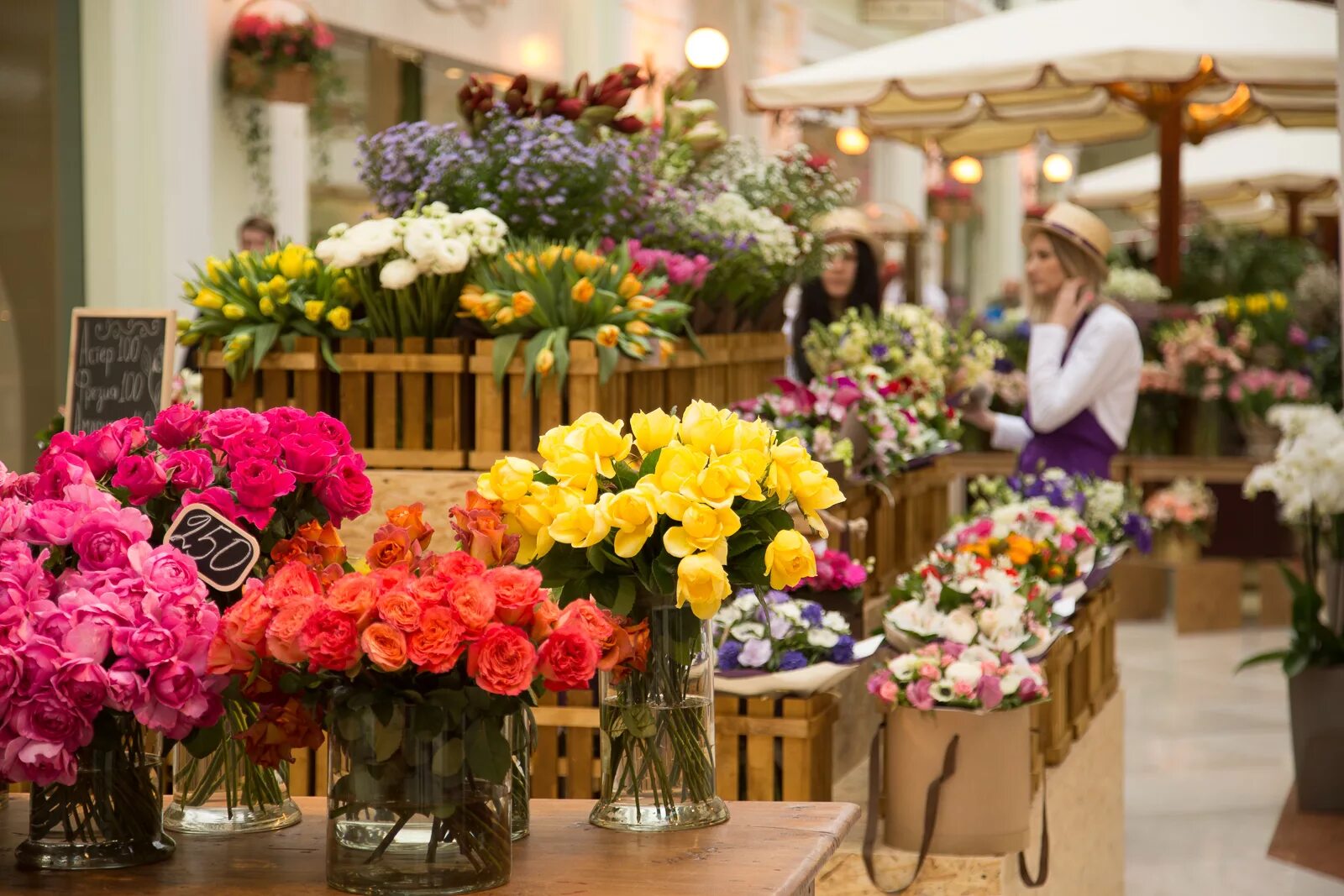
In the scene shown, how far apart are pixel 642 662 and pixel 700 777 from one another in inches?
5.8

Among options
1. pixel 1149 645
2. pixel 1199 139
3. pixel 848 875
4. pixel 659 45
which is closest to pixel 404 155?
pixel 848 875

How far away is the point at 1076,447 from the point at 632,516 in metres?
3.65

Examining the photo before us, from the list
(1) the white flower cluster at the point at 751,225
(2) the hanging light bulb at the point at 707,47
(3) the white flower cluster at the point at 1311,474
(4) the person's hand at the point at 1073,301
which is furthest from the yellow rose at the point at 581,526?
(2) the hanging light bulb at the point at 707,47

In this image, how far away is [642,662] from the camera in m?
1.99

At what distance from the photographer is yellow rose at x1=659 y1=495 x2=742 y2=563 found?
1891 mm

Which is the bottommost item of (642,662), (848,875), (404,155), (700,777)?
(848,875)

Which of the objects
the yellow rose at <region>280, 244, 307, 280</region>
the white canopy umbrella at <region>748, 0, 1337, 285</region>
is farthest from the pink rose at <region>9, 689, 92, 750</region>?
the white canopy umbrella at <region>748, 0, 1337, 285</region>

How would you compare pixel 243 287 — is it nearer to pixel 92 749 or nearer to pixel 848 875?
pixel 848 875

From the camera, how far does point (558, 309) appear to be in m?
3.38

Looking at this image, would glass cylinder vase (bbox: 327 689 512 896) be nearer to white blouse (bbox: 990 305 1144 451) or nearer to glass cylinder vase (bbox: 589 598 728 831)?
glass cylinder vase (bbox: 589 598 728 831)

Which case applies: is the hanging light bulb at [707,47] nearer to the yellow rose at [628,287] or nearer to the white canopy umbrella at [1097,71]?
the white canopy umbrella at [1097,71]

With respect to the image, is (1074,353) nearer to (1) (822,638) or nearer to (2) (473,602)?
(1) (822,638)

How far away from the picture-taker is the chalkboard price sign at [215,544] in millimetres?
1900

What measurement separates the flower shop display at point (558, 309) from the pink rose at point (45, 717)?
169 cm
